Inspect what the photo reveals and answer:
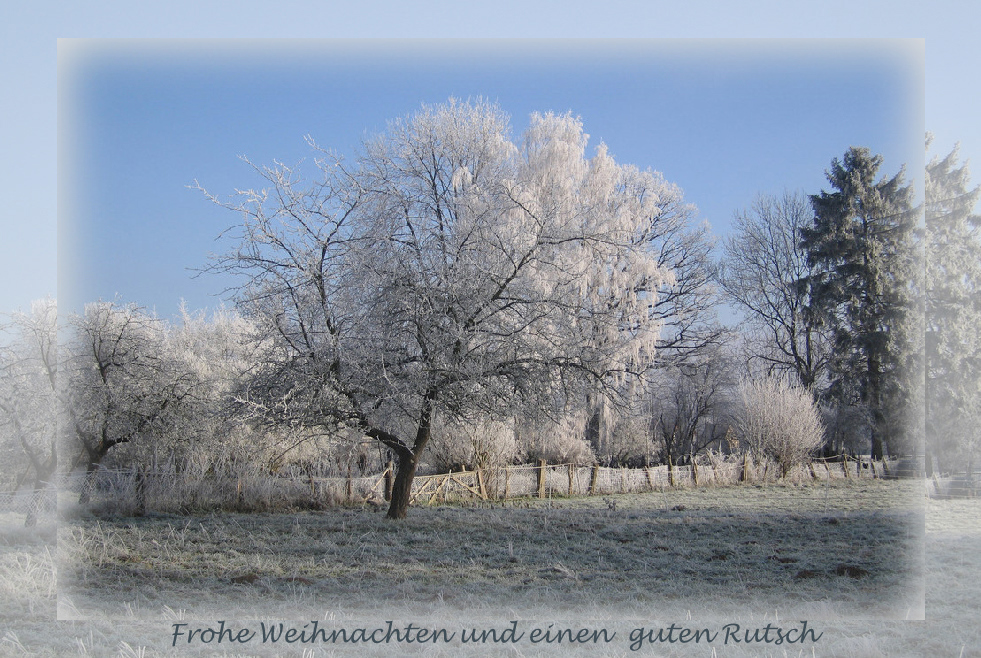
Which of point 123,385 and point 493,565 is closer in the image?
point 493,565

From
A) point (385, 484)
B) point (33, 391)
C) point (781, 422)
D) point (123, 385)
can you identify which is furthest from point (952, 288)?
point (123, 385)

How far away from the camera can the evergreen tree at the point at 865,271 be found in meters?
7.59

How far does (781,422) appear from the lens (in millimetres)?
19719

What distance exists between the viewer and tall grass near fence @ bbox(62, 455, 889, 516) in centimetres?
1166

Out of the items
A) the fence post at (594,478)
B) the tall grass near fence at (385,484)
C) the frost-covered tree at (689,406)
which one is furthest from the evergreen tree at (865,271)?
the frost-covered tree at (689,406)

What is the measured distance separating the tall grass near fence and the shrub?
0.49 metres

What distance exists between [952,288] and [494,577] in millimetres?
6820

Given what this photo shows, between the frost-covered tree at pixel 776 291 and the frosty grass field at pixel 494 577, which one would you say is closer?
the frosty grass field at pixel 494 577

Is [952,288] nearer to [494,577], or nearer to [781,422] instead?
[494,577]

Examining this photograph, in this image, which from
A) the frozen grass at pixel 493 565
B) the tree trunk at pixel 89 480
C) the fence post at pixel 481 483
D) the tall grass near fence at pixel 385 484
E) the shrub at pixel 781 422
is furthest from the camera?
the shrub at pixel 781 422

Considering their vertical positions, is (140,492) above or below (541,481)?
above

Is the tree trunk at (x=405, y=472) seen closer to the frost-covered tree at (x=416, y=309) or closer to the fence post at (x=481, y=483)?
the frost-covered tree at (x=416, y=309)

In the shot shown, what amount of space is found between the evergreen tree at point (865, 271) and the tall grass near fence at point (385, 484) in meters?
5.98

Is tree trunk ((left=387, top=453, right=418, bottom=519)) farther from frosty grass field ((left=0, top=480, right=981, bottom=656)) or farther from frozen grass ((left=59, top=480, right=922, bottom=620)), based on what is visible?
frozen grass ((left=59, top=480, right=922, bottom=620))
